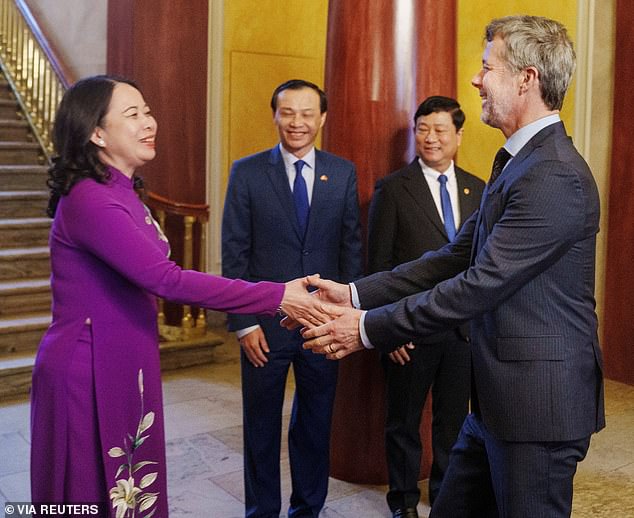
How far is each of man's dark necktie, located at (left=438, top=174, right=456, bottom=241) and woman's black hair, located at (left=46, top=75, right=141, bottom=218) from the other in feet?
5.66

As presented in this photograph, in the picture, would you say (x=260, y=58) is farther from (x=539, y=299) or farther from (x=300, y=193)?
(x=539, y=299)

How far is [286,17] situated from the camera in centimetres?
773

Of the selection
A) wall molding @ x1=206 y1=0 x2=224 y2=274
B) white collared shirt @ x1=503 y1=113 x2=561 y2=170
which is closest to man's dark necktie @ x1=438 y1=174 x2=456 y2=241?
white collared shirt @ x1=503 y1=113 x2=561 y2=170

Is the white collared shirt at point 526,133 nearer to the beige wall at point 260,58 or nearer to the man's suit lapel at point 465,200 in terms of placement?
the man's suit lapel at point 465,200

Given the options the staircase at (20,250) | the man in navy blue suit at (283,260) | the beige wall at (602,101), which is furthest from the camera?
the beige wall at (602,101)

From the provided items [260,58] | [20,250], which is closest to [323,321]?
[20,250]

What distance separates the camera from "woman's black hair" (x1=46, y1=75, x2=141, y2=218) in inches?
87.8

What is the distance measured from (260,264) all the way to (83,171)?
1.16m

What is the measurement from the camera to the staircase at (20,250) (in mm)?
5762

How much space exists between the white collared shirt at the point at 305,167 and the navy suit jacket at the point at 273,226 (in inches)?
0.8

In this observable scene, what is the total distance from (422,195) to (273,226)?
689 mm

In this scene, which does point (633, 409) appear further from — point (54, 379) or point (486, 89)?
point (54, 379)

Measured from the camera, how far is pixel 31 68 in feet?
29.2

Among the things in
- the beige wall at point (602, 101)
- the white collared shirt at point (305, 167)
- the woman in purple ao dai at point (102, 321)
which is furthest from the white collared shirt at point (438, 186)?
the beige wall at point (602, 101)
